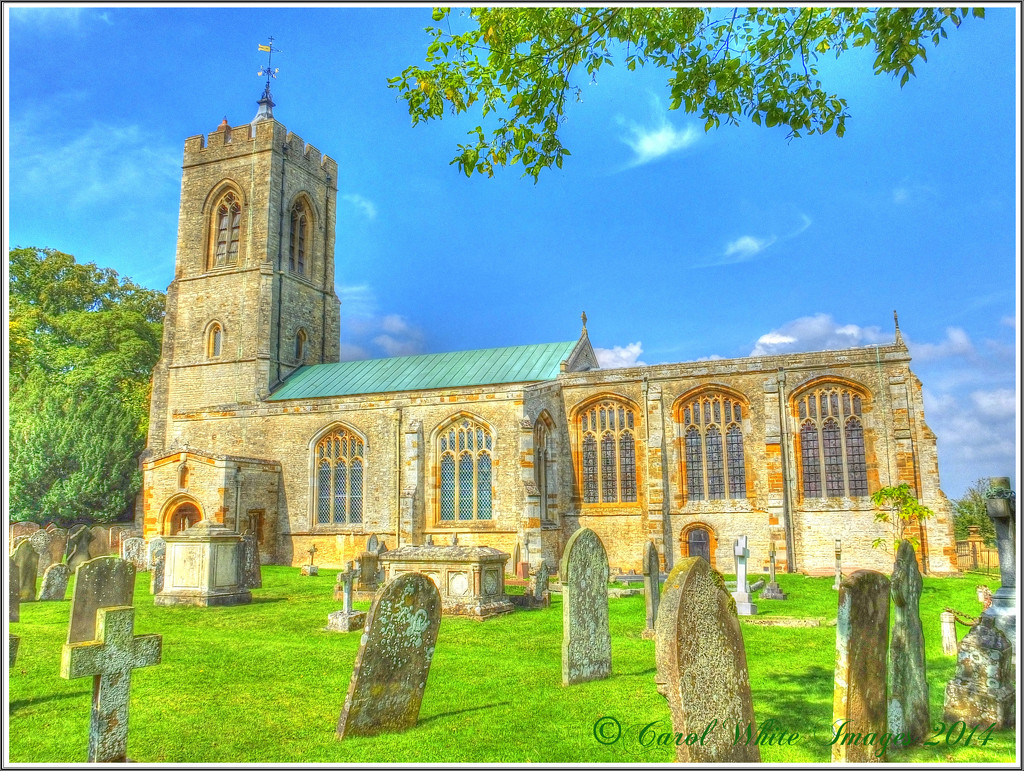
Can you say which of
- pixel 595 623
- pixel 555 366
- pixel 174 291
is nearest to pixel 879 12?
pixel 595 623

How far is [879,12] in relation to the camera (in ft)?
20.0

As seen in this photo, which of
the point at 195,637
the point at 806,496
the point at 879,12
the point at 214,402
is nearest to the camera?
the point at 879,12

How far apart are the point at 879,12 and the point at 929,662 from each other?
712 centimetres

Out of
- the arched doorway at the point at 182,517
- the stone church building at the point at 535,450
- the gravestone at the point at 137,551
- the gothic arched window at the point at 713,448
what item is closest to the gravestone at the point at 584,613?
the stone church building at the point at 535,450

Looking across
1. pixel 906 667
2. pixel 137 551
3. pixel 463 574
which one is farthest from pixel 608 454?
pixel 906 667

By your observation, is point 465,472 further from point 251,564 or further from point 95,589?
point 95,589

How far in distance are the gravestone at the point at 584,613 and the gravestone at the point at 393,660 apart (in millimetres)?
1948

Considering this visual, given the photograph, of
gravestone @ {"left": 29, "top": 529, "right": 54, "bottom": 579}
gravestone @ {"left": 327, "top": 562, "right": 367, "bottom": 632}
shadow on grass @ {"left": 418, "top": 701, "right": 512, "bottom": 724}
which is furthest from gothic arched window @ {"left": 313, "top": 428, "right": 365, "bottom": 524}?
shadow on grass @ {"left": 418, "top": 701, "right": 512, "bottom": 724}

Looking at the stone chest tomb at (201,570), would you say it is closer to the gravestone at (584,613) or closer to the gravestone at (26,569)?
the gravestone at (26,569)

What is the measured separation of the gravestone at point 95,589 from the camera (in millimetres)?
8578

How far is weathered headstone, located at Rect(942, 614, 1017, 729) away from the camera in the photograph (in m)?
5.89

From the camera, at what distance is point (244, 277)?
97.7 feet

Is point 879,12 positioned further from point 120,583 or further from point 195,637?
point 195,637

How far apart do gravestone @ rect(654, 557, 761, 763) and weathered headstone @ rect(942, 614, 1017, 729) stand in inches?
100
